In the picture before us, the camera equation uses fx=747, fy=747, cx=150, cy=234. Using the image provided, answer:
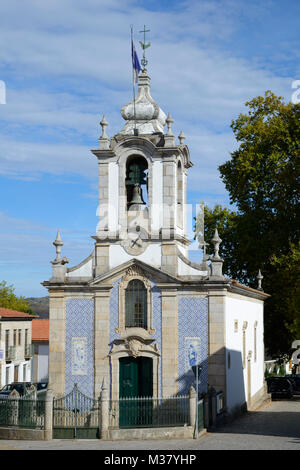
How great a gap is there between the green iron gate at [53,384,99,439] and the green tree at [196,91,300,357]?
16352 millimetres

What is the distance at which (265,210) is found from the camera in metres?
43.2

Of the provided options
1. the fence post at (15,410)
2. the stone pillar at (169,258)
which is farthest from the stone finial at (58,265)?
the fence post at (15,410)

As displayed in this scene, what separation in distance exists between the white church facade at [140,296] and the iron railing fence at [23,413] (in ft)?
8.91

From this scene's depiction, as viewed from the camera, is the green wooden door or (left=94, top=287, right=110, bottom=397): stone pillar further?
(left=94, top=287, right=110, bottom=397): stone pillar

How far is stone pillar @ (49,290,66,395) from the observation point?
28.4 m

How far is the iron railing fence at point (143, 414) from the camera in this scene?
25000 millimetres

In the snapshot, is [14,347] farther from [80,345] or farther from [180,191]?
[180,191]

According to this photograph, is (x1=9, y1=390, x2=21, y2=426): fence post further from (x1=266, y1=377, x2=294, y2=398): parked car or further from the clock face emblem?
(x1=266, y1=377, x2=294, y2=398): parked car

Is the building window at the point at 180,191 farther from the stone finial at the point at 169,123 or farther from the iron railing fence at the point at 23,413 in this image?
the iron railing fence at the point at 23,413

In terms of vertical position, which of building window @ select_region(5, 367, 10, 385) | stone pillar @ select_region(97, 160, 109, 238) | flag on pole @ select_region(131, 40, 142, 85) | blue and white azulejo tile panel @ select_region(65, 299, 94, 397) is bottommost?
building window @ select_region(5, 367, 10, 385)

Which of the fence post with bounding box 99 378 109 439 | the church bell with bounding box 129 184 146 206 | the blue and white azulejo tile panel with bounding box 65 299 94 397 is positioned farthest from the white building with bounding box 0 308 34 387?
the fence post with bounding box 99 378 109 439

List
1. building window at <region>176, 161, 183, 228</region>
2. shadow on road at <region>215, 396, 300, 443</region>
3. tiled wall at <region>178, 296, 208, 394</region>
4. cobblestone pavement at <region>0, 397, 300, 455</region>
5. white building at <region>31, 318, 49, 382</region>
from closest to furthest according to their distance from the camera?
cobblestone pavement at <region>0, 397, 300, 455</region>
shadow on road at <region>215, 396, 300, 443</region>
tiled wall at <region>178, 296, 208, 394</region>
building window at <region>176, 161, 183, 228</region>
white building at <region>31, 318, 49, 382</region>
